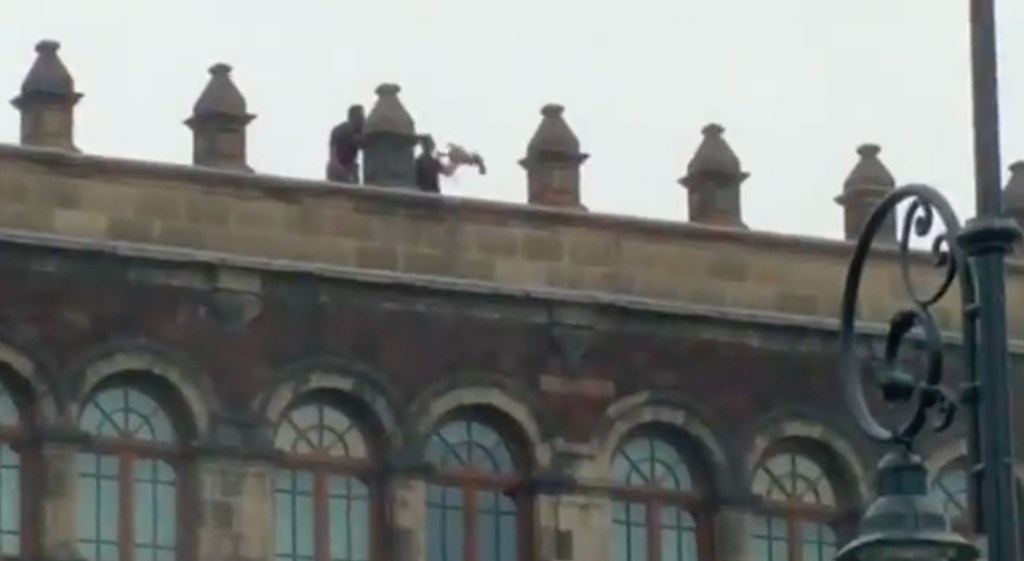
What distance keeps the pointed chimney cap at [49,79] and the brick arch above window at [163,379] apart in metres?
2.24

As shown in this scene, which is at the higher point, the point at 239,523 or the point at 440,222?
the point at 440,222

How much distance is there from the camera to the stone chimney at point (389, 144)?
138 ft

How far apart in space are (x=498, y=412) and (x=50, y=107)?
185 inches

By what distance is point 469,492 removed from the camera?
42.2 metres

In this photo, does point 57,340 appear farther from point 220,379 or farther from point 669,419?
point 669,419

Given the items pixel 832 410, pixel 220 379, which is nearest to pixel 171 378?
pixel 220 379

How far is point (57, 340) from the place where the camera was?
133 ft

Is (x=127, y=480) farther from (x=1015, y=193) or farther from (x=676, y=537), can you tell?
(x=1015, y=193)

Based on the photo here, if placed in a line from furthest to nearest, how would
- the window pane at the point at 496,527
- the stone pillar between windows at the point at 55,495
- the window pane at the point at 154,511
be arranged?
the window pane at the point at 496,527 → the window pane at the point at 154,511 → the stone pillar between windows at the point at 55,495

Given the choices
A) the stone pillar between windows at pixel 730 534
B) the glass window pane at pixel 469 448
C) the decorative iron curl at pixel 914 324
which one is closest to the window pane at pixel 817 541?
the stone pillar between windows at pixel 730 534

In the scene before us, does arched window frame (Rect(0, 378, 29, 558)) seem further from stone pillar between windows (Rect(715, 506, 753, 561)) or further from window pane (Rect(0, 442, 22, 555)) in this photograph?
stone pillar between windows (Rect(715, 506, 753, 561))

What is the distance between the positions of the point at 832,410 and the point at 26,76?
26.1ft

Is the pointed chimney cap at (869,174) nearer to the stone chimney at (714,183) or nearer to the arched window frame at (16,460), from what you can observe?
the stone chimney at (714,183)

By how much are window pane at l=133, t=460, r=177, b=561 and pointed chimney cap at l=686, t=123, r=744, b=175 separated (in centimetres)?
599
